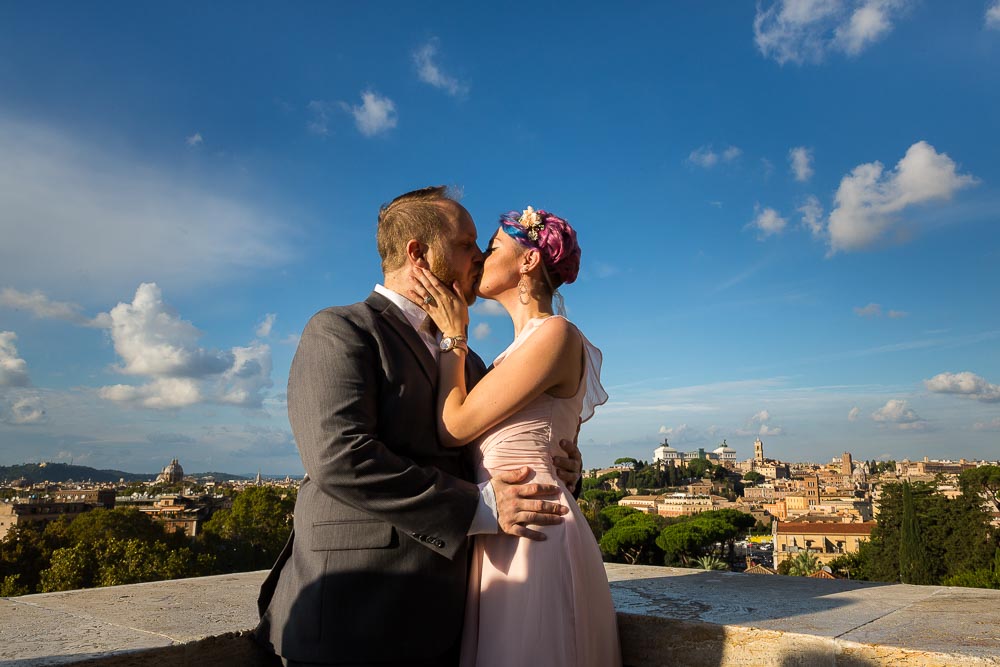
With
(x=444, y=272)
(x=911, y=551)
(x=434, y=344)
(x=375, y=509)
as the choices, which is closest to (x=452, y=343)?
(x=434, y=344)

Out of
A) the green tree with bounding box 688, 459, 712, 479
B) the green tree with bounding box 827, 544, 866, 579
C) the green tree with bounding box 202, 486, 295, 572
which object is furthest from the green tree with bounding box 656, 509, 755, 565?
the green tree with bounding box 688, 459, 712, 479

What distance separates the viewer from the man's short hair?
1.85 m

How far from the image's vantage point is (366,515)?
5.01 feet

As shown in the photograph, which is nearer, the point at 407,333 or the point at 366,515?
the point at 366,515

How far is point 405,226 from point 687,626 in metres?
1.35

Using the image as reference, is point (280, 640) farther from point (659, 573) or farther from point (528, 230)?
point (659, 573)

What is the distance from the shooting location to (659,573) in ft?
10.3

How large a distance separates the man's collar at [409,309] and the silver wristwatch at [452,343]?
77 millimetres

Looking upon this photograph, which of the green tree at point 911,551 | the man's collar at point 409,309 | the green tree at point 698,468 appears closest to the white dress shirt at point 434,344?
the man's collar at point 409,309

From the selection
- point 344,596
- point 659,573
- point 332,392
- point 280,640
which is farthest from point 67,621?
point 659,573

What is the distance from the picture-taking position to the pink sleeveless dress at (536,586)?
1.60m

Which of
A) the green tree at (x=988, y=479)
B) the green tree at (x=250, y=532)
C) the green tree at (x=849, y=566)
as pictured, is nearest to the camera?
the green tree at (x=250, y=532)

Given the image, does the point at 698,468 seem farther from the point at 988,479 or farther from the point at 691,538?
the point at 988,479

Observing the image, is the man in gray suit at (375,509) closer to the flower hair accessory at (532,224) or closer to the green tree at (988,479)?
the flower hair accessory at (532,224)
